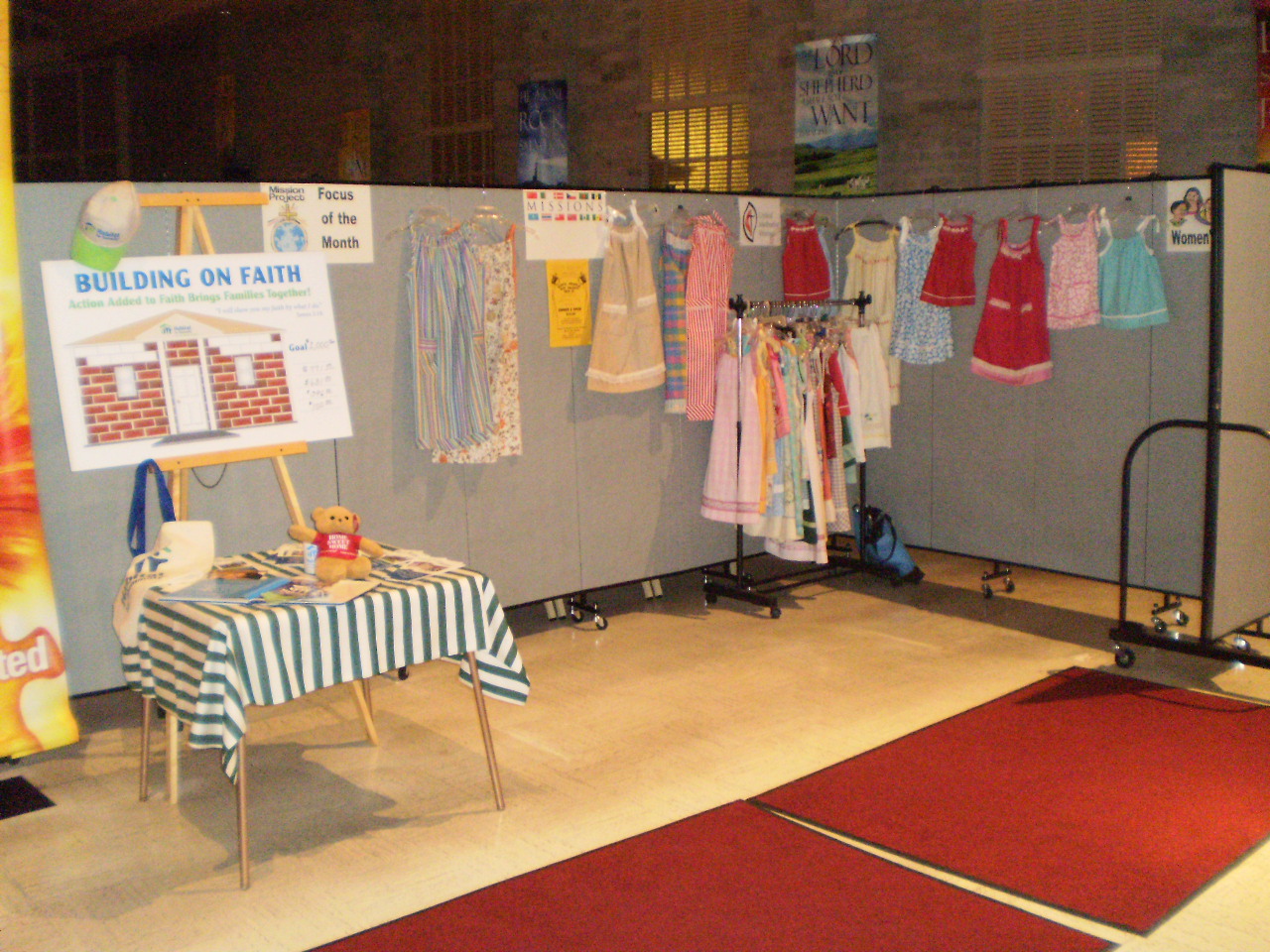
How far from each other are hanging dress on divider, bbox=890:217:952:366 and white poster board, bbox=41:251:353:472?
112 inches

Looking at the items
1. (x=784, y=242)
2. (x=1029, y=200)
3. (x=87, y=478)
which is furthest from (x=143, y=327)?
(x=1029, y=200)

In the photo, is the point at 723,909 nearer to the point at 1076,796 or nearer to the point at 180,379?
the point at 1076,796

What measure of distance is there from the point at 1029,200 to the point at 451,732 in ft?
11.2

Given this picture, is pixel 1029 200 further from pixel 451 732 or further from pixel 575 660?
pixel 451 732

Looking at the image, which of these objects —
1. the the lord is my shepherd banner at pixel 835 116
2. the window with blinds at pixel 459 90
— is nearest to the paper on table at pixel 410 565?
the the lord is my shepherd banner at pixel 835 116

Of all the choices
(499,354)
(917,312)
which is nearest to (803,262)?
(917,312)

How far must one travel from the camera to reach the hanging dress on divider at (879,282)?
5.82m

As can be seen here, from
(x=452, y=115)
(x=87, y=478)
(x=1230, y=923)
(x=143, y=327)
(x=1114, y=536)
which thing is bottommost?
(x=1230, y=923)

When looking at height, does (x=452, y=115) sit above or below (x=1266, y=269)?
above

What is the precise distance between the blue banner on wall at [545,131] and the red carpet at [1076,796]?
8.09 meters

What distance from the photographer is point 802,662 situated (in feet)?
15.6

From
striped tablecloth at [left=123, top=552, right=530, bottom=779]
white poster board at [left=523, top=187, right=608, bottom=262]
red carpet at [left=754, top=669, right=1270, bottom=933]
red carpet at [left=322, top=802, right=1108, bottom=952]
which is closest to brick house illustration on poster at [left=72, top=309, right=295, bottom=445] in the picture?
striped tablecloth at [left=123, top=552, right=530, bottom=779]

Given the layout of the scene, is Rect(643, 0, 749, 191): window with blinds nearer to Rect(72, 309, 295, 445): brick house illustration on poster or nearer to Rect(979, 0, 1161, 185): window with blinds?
Rect(979, 0, 1161, 185): window with blinds

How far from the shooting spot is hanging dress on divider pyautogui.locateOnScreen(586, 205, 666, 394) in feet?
17.0
